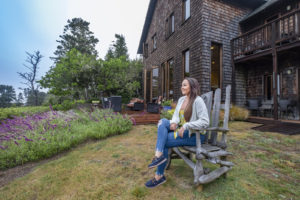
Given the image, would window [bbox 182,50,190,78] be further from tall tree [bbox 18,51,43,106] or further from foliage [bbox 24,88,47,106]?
foliage [bbox 24,88,47,106]

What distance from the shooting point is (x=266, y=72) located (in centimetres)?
679

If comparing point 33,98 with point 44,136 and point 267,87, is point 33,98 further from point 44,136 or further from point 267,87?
point 267,87

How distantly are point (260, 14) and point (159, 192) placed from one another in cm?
904

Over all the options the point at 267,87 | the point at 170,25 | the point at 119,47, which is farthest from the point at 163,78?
the point at 119,47

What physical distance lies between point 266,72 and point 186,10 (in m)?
5.11

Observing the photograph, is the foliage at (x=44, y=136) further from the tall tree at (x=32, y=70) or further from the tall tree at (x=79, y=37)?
the tall tree at (x=79, y=37)

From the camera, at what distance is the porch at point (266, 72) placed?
5.62 meters

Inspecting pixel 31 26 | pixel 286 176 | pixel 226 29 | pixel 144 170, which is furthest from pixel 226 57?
pixel 31 26

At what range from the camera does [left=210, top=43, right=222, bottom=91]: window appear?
247 inches

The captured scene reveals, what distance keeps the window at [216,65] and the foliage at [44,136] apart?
14.4 feet

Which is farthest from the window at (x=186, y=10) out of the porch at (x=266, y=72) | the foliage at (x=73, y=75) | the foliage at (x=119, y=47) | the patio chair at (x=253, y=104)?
the foliage at (x=119, y=47)

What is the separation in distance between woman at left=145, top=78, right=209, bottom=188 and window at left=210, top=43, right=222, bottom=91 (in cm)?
498

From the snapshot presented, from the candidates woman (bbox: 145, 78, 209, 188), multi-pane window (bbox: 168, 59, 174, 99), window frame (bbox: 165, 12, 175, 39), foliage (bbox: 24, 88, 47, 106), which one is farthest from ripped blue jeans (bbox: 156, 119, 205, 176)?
foliage (bbox: 24, 88, 47, 106)

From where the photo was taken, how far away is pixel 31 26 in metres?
63.9
